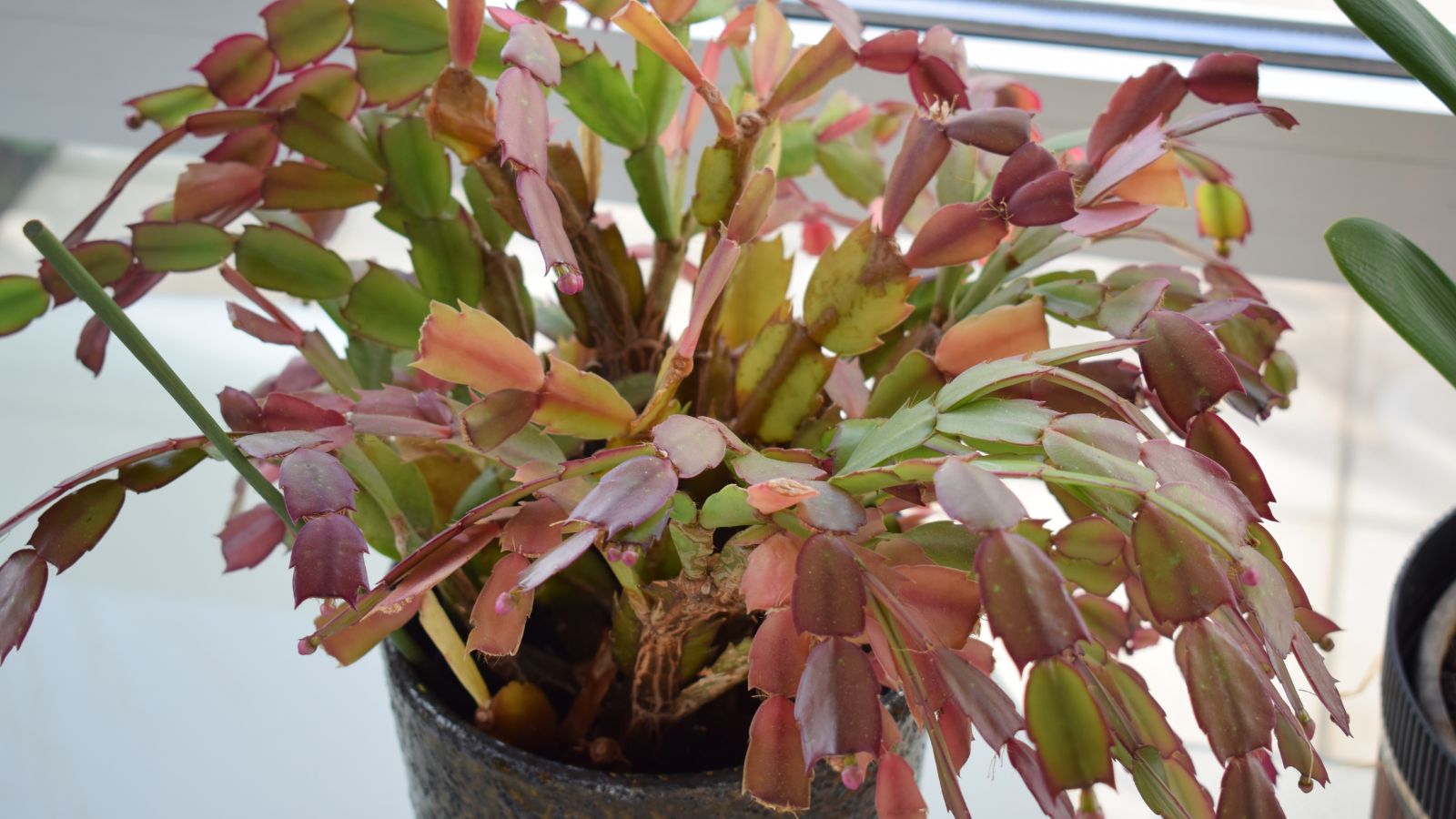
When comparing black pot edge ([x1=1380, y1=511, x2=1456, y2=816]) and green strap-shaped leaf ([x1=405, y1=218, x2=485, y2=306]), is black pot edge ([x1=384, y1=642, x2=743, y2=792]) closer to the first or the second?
green strap-shaped leaf ([x1=405, y1=218, x2=485, y2=306])

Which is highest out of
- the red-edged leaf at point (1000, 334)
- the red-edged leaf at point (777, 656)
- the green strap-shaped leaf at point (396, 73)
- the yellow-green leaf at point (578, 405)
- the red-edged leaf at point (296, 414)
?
the green strap-shaped leaf at point (396, 73)

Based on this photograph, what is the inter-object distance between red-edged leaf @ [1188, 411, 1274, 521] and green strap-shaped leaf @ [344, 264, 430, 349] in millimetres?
283

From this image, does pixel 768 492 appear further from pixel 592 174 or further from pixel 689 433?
pixel 592 174

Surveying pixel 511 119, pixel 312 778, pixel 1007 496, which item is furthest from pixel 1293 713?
pixel 312 778

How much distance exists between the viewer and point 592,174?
54cm

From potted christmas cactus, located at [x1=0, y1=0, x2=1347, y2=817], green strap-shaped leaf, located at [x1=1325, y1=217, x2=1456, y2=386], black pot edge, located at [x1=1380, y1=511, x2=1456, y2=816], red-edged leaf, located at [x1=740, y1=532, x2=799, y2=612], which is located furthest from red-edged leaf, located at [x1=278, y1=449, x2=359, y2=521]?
black pot edge, located at [x1=1380, y1=511, x2=1456, y2=816]

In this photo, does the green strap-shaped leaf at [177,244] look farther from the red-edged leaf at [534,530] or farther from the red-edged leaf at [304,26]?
the red-edged leaf at [534,530]

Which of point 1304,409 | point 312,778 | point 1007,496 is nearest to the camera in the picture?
point 1007,496

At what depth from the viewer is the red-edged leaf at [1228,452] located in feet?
1.28

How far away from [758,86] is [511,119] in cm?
17

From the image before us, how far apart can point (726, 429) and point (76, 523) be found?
207mm

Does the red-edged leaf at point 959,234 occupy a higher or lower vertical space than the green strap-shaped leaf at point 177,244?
lower

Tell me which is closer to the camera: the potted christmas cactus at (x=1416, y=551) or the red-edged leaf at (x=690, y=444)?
the red-edged leaf at (x=690, y=444)

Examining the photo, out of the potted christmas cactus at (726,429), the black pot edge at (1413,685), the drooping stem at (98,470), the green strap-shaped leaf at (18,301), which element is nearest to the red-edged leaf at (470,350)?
the potted christmas cactus at (726,429)
